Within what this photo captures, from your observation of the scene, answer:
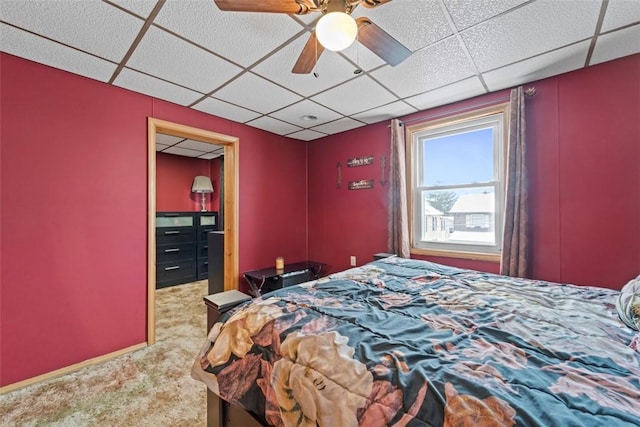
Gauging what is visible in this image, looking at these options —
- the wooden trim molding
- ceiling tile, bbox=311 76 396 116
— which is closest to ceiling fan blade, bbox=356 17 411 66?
ceiling tile, bbox=311 76 396 116

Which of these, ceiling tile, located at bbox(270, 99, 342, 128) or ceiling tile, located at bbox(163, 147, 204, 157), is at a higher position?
ceiling tile, located at bbox(270, 99, 342, 128)

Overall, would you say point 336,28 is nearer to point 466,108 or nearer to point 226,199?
point 466,108

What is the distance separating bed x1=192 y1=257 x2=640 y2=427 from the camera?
690mm

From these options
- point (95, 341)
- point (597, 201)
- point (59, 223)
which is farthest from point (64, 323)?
point (597, 201)

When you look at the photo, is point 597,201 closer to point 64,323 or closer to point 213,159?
point 64,323

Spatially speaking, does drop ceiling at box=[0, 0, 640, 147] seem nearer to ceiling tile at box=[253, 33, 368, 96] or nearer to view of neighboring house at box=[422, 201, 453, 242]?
ceiling tile at box=[253, 33, 368, 96]

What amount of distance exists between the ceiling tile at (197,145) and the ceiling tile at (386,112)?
93.6 inches

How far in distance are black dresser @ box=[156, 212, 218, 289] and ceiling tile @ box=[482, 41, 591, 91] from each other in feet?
15.4

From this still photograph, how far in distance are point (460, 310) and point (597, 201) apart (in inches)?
72.2

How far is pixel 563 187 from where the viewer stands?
89.4 inches

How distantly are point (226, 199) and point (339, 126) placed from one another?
178 cm

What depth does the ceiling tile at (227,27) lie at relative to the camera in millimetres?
1564

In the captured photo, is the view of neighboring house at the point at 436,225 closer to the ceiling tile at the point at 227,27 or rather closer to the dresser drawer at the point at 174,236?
the ceiling tile at the point at 227,27

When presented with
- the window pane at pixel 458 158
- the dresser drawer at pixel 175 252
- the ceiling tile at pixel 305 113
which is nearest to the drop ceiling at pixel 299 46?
the ceiling tile at pixel 305 113
